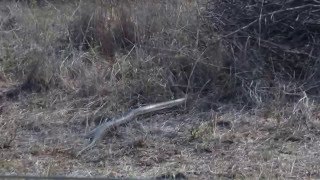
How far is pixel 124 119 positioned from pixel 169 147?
0.75 meters

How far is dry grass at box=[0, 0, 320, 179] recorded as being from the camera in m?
7.00

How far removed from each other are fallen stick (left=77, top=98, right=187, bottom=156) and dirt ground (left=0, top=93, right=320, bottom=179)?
0.06m

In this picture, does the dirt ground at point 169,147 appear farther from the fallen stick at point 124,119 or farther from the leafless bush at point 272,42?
the leafless bush at point 272,42

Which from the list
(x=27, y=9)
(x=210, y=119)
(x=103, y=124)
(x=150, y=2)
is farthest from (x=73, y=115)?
(x=27, y=9)

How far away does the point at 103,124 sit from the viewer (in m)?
7.79

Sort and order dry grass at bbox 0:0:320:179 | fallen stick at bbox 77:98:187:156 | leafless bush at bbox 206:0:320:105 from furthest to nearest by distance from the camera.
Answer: leafless bush at bbox 206:0:320:105, fallen stick at bbox 77:98:187:156, dry grass at bbox 0:0:320:179

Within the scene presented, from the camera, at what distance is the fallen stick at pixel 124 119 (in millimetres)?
7550

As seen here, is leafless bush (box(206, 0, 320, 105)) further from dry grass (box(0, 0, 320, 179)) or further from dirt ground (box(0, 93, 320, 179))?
dirt ground (box(0, 93, 320, 179))

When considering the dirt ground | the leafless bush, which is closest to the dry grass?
the dirt ground

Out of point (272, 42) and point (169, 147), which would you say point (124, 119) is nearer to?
point (169, 147)

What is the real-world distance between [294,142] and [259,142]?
0.32 meters

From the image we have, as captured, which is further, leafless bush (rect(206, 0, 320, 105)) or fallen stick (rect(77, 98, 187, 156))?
leafless bush (rect(206, 0, 320, 105))

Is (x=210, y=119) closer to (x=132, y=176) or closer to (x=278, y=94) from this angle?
(x=278, y=94)

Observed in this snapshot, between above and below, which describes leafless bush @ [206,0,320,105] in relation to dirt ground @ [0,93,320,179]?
above
